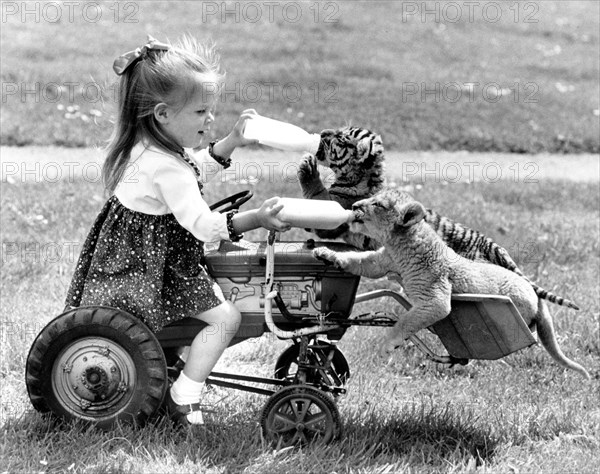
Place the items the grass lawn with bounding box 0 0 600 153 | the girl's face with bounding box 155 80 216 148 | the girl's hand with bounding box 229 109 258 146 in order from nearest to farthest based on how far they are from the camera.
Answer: the girl's face with bounding box 155 80 216 148
the girl's hand with bounding box 229 109 258 146
the grass lawn with bounding box 0 0 600 153

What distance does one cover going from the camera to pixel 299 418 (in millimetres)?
3377

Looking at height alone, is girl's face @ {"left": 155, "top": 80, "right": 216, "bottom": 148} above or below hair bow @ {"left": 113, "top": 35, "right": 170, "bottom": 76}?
below

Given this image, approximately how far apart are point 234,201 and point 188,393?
80cm

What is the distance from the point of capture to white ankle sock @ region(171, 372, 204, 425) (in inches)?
137

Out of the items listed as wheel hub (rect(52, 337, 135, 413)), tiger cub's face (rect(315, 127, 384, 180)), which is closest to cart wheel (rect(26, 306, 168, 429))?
wheel hub (rect(52, 337, 135, 413))

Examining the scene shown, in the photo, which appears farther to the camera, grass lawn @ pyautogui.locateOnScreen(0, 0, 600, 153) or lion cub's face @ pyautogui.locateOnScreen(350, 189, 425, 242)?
grass lawn @ pyautogui.locateOnScreen(0, 0, 600, 153)

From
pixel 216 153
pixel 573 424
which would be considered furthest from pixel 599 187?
pixel 216 153

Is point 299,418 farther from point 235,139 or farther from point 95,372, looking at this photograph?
point 235,139

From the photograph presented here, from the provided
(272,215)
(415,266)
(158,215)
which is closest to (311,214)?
(272,215)

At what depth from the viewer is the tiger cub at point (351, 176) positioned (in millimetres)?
3727

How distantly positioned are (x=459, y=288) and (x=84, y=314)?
1.37 metres

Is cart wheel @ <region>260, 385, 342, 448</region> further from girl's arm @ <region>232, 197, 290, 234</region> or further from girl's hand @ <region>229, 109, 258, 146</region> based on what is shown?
girl's hand @ <region>229, 109, 258, 146</region>

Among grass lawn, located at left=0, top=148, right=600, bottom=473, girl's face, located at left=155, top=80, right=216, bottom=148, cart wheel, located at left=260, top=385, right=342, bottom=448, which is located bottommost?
grass lawn, located at left=0, top=148, right=600, bottom=473

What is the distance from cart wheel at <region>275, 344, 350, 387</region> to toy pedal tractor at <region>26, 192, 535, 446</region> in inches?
2.2
